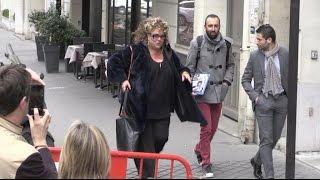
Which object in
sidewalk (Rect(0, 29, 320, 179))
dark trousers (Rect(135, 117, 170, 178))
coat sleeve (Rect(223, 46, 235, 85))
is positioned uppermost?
coat sleeve (Rect(223, 46, 235, 85))

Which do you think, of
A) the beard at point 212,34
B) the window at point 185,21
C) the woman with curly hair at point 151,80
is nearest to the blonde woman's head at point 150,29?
the woman with curly hair at point 151,80

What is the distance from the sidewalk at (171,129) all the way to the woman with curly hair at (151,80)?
2.56ft

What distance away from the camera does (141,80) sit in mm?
6297

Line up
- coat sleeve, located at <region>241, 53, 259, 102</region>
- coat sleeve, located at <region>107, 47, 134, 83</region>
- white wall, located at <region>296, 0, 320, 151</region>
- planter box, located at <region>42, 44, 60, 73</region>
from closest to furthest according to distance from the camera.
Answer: coat sleeve, located at <region>107, 47, 134, 83</region> < coat sleeve, located at <region>241, 53, 259, 102</region> < white wall, located at <region>296, 0, 320, 151</region> < planter box, located at <region>42, 44, 60, 73</region>

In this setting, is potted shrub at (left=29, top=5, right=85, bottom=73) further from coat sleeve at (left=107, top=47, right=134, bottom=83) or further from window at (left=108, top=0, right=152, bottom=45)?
coat sleeve at (left=107, top=47, right=134, bottom=83)

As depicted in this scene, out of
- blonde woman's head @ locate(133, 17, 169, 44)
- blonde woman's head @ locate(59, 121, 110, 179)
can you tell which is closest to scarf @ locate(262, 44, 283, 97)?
blonde woman's head @ locate(133, 17, 169, 44)

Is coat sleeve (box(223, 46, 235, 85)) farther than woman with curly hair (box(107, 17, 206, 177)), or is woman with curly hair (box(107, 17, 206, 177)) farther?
coat sleeve (box(223, 46, 235, 85))

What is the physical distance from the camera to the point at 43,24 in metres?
17.2

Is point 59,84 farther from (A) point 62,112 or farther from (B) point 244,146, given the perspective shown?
(B) point 244,146

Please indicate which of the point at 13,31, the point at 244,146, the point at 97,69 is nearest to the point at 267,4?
the point at 244,146

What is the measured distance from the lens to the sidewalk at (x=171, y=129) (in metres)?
7.48

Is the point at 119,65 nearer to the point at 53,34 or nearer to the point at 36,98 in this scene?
the point at 36,98

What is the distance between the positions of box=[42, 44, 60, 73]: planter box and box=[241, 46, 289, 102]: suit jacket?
10.5 m

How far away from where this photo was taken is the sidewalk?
7.48m
